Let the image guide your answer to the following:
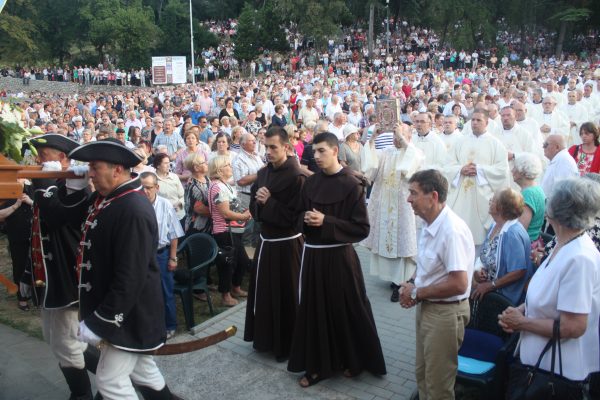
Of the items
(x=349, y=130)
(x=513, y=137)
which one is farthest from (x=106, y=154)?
(x=513, y=137)

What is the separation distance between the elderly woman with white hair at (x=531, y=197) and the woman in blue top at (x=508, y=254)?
741 mm

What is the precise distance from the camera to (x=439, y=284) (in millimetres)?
3621

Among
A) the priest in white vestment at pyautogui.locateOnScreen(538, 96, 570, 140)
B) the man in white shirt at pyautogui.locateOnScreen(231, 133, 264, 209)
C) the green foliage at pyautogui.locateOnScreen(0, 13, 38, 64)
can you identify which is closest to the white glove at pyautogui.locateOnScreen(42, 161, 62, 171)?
the man in white shirt at pyautogui.locateOnScreen(231, 133, 264, 209)

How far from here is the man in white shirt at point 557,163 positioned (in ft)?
22.1

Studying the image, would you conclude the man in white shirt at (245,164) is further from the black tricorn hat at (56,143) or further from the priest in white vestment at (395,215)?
the black tricorn hat at (56,143)

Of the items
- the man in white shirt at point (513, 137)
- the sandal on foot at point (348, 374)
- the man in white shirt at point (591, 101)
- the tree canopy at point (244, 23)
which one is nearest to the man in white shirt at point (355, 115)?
the man in white shirt at point (591, 101)

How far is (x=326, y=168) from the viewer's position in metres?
4.71

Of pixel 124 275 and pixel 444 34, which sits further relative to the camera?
pixel 444 34

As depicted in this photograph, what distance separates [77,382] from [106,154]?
195 centimetres

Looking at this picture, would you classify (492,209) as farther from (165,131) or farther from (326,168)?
(165,131)

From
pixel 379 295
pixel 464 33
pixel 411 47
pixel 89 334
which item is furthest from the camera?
pixel 411 47

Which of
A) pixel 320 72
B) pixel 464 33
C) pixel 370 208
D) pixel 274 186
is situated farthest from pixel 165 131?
pixel 464 33

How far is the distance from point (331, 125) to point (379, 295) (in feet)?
20.3

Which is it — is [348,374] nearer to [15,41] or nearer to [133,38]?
[133,38]
